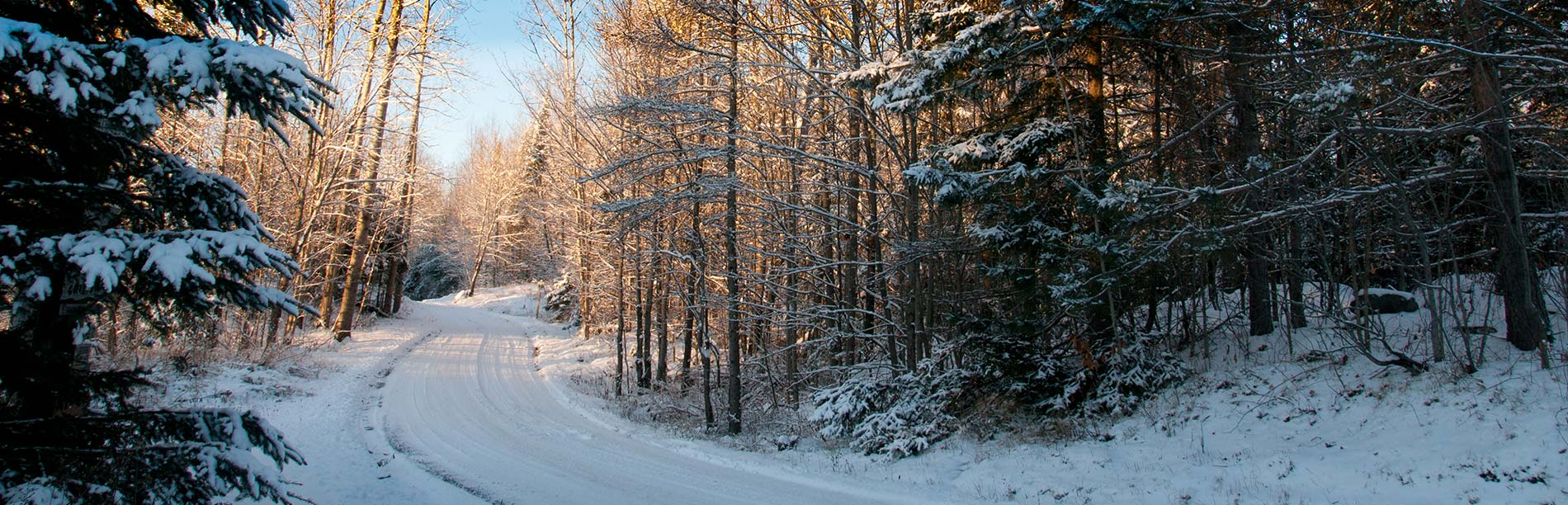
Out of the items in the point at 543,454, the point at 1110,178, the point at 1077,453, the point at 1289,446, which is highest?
the point at 1110,178

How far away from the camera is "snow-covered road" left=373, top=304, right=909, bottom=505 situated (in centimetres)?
721

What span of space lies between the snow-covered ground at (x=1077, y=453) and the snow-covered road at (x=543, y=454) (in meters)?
0.04

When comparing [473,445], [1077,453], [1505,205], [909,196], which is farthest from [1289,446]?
[473,445]

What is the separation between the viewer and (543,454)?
8.92 m

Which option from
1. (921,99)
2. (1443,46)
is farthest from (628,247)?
(1443,46)

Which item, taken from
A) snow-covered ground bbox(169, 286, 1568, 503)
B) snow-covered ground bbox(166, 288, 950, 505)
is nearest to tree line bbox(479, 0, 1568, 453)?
snow-covered ground bbox(169, 286, 1568, 503)

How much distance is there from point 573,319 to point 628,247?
15.4 m

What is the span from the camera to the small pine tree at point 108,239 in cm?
315

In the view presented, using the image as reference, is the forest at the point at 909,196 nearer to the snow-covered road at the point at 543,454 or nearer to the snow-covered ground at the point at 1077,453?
the snow-covered ground at the point at 1077,453

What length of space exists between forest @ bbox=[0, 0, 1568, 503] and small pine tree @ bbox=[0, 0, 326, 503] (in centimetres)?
2

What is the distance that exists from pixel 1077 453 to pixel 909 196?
15.6ft

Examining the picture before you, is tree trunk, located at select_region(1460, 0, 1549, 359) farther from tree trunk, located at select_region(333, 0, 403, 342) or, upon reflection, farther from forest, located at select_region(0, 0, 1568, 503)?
tree trunk, located at select_region(333, 0, 403, 342)

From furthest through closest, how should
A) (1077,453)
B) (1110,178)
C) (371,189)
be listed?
(371,189), (1110,178), (1077,453)

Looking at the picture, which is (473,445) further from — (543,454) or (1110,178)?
(1110,178)
